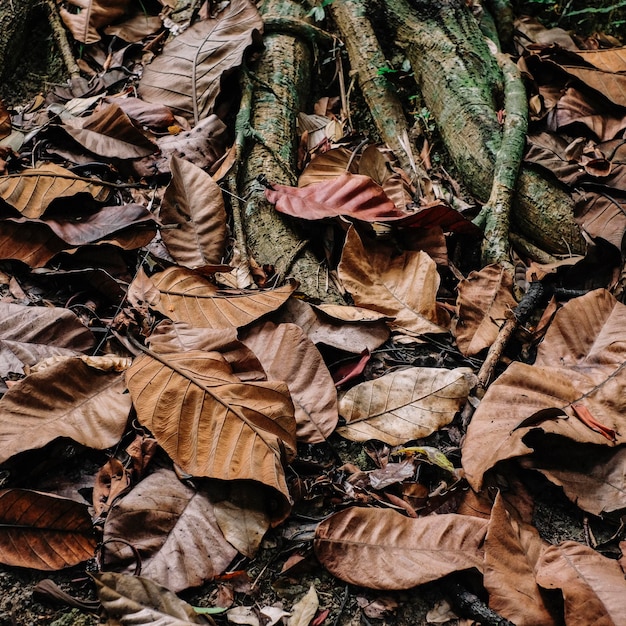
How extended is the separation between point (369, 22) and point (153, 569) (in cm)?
242

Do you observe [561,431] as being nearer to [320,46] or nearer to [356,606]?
[356,606]

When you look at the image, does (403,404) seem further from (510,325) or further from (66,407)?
(66,407)

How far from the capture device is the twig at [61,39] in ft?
8.20

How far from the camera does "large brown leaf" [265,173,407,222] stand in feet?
6.29

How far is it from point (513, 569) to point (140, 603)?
83 centimetres

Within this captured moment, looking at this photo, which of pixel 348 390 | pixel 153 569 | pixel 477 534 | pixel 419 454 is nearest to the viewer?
pixel 153 569

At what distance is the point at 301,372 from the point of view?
5.13 feet

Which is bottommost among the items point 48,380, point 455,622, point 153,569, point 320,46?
point 455,622

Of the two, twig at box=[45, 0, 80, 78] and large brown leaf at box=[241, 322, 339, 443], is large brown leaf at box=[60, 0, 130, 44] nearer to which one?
twig at box=[45, 0, 80, 78]

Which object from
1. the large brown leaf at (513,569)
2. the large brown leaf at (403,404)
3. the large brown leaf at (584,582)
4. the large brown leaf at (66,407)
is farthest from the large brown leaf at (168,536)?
the large brown leaf at (584,582)

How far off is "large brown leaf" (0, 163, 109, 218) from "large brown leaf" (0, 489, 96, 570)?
92 centimetres

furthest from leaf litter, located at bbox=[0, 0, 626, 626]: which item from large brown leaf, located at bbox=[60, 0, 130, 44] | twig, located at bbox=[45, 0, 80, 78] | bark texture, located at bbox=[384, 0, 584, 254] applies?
large brown leaf, located at bbox=[60, 0, 130, 44]

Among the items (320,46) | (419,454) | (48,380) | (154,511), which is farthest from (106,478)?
(320,46)

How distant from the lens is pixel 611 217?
1.99 meters
